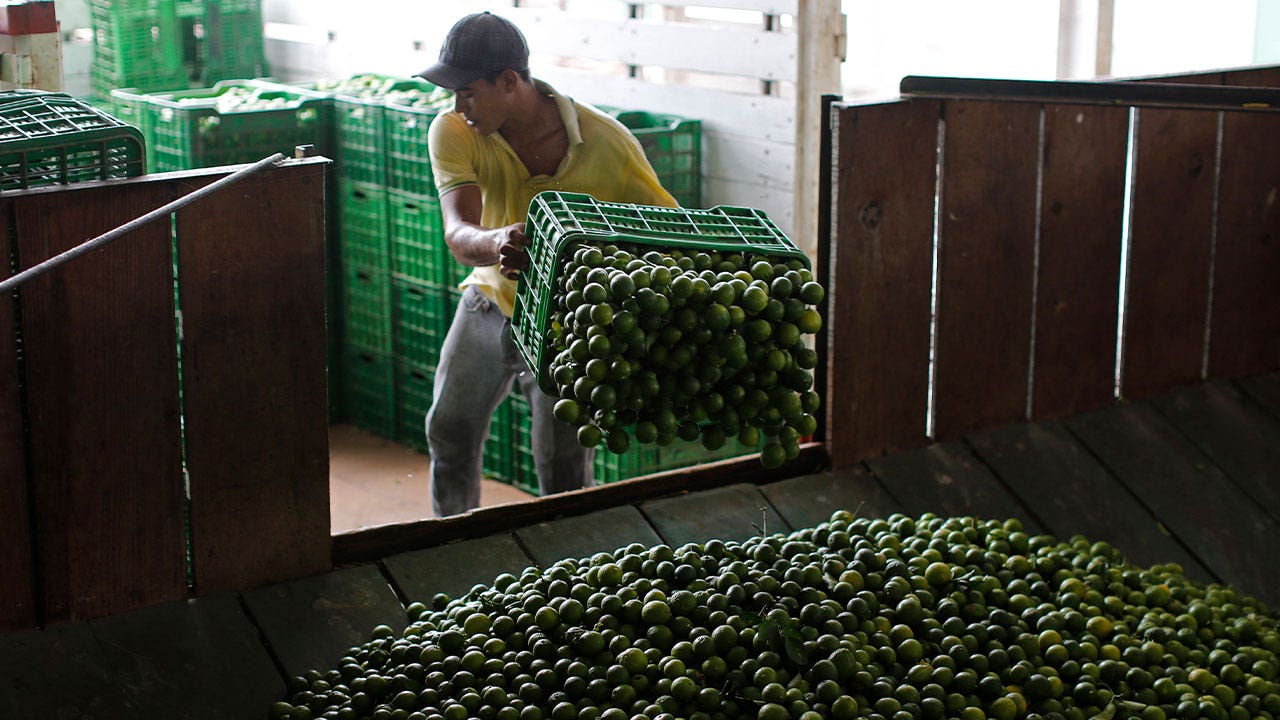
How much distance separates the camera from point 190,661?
8.87 feet

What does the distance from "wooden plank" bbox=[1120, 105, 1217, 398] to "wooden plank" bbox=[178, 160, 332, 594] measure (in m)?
2.45

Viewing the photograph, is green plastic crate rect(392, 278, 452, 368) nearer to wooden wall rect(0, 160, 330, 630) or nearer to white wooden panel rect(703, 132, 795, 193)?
white wooden panel rect(703, 132, 795, 193)

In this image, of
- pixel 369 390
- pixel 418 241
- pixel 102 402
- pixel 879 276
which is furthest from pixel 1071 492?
pixel 369 390

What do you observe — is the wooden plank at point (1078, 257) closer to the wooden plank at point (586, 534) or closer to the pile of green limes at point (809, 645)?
the pile of green limes at point (809, 645)

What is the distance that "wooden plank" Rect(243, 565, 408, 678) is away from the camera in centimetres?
279

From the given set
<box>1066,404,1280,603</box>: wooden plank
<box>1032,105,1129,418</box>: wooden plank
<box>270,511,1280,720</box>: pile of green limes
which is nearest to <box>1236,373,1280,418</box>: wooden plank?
<box>1066,404,1280,603</box>: wooden plank

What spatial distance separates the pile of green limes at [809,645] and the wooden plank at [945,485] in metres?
0.55

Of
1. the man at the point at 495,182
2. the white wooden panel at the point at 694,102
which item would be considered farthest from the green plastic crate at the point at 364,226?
the man at the point at 495,182

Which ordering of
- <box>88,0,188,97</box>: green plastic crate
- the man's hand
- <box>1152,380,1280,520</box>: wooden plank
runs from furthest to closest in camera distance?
<box>88,0,188,97</box>: green plastic crate, <box>1152,380,1280,520</box>: wooden plank, the man's hand

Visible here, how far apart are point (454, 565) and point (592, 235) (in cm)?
88

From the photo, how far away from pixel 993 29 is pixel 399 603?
1191cm

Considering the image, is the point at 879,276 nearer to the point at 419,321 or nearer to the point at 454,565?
the point at 454,565

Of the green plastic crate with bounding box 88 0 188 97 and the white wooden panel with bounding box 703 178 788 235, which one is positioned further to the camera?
the green plastic crate with bounding box 88 0 188 97

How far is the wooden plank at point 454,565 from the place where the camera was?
3.02m
